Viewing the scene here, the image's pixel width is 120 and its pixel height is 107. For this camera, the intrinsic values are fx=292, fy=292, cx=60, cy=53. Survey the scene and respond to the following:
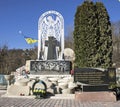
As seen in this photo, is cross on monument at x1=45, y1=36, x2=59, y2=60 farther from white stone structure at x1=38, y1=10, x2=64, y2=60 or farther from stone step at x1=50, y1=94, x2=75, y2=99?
stone step at x1=50, y1=94, x2=75, y2=99

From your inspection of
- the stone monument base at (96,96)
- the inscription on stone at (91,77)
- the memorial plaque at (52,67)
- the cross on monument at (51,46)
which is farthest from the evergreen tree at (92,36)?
the cross on monument at (51,46)

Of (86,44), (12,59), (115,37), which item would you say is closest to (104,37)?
(86,44)

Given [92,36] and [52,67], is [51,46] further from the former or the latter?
[92,36]

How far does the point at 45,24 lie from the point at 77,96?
9296 mm

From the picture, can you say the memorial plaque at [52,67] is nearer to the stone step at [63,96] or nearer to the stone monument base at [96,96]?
the stone step at [63,96]

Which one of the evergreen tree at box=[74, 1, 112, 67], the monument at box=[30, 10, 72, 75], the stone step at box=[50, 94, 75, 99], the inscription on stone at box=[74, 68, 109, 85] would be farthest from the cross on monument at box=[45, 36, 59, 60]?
the inscription on stone at box=[74, 68, 109, 85]

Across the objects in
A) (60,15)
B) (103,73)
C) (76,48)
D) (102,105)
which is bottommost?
(102,105)

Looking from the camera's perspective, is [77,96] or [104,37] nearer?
[77,96]

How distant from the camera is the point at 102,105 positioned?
11.1 m

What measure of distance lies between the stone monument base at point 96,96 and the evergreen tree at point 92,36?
226 cm

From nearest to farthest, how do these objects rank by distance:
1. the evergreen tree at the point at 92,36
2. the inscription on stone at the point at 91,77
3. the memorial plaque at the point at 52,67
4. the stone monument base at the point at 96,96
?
the stone monument base at the point at 96,96 → the inscription on stone at the point at 91,77 → the evergreen tree at the point at 92,36 → the memorial plaque at the point at 52,67

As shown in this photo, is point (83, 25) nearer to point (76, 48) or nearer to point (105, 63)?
point (76, 48)

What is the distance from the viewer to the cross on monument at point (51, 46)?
20.8 meters

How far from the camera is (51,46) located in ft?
69.0
